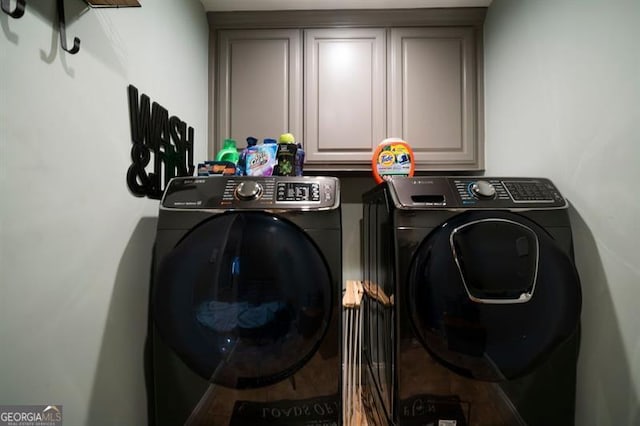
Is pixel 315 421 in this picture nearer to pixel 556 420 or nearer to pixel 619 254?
pixel 556 420

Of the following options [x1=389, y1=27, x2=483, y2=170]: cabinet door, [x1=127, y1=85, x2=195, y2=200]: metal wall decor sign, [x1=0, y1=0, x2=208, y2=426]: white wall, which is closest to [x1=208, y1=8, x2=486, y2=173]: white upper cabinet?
[x1=389, y1=27, x2=483, y2=170]: cabinet door

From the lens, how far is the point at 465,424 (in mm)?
785

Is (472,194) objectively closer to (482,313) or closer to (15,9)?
(482,313)

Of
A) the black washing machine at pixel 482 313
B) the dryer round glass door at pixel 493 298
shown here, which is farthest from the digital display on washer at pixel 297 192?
the dryer round glass door at pixel 493 298

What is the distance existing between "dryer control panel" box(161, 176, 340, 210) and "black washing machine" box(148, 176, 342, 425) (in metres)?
0.01

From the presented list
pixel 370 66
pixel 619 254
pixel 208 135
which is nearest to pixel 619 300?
pixel 619 254

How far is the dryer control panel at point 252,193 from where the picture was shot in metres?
0.81

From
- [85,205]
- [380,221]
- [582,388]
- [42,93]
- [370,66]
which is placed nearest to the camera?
[42,93]

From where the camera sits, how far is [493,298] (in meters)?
0.75

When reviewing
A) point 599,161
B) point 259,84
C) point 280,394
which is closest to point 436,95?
point 599,161

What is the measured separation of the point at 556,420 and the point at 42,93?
5.18ft

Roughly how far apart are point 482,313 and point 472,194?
1.14ft

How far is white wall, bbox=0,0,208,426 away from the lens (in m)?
0.56

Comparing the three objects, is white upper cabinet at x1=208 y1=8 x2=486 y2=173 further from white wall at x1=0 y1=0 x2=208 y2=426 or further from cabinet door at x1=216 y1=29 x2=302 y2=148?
white wall at x1=0 y1=0 x2=208 y2=426
